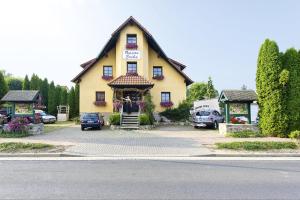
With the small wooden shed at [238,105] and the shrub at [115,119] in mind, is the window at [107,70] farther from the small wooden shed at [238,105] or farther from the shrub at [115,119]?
the small wooden shed at [238,105]

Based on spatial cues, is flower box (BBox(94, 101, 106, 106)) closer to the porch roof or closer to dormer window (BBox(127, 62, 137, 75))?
the porch roof

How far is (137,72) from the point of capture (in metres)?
31.4

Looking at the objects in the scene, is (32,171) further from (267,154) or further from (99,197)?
(267,154)

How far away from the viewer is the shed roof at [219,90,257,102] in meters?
20.6

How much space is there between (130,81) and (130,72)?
2.72 metres

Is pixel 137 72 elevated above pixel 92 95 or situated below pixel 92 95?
above

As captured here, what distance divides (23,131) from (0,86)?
24477 mm

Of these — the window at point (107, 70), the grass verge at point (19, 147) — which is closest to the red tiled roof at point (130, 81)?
the window at point (107, 70)

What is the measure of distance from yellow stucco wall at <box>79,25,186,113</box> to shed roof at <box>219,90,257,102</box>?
37.6ft

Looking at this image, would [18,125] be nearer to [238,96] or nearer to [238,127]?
[238,127]

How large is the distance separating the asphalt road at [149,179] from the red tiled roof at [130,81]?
17.3 meters

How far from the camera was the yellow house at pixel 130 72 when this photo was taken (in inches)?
1233

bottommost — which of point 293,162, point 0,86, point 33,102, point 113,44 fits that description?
point 293,162

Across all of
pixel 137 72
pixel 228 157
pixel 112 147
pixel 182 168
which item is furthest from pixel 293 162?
pixel 137 72
